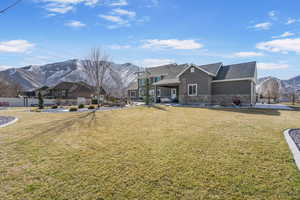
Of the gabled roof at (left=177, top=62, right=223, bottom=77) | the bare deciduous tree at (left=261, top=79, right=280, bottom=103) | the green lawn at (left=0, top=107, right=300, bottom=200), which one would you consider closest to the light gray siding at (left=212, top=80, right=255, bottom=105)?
the gabled roof at (left=177, top=62, right=223, bottom=77)

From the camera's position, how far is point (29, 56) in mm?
26828

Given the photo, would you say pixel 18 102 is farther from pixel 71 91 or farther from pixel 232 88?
pixel 232 88

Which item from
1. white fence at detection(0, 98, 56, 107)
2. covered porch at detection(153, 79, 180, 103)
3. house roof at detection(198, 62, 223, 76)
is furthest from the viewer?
white fence at detection(0, 98, 56, 107)

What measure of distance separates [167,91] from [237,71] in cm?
1281

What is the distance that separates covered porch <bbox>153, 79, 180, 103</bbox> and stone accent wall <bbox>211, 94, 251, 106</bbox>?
561 centimetres

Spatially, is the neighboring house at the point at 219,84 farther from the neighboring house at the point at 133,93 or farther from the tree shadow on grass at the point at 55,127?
the tree shadow on grass at the point at 55,127

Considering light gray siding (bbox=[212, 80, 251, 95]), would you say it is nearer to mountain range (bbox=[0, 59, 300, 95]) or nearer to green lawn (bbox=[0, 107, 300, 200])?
green lawn (bbox=[0, 107, 300, 200])

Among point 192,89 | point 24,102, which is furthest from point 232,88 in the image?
point 24,102

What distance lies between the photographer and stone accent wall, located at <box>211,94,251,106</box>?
18094 mm

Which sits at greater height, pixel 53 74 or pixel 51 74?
pixel 51 74

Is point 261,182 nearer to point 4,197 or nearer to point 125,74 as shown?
point 4,197

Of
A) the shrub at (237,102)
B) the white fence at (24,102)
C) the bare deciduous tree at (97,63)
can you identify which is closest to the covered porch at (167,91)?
the shrub at (237,102)

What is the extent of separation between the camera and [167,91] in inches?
1163

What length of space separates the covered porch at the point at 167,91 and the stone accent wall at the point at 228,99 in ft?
18.4
